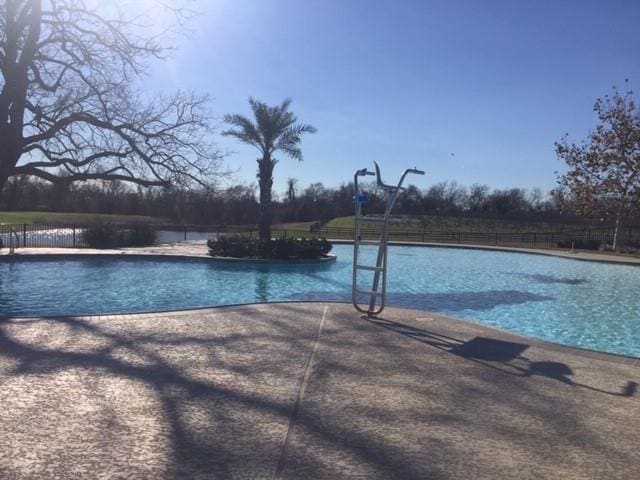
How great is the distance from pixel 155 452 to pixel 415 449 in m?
1.62

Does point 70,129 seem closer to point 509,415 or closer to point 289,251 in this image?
point 289,251

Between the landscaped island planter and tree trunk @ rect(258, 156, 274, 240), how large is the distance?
1.87 meters

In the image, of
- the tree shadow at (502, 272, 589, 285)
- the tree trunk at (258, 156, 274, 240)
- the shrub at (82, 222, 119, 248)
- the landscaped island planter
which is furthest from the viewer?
the shrub at (82, 222, 119, 248)

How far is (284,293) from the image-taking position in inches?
516

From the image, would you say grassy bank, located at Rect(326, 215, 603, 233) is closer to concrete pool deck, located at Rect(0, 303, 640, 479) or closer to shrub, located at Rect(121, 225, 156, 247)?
shrub, located at Rect(121, 225, 156, 247)

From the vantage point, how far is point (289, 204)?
65688 mm

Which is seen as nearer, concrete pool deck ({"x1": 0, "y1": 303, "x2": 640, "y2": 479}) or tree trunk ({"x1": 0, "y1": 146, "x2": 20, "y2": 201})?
concrete pool deck ({"x1": 0, "y1": 303, "x2": 640, "y2": 479})

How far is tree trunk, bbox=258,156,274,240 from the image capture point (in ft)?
71.1

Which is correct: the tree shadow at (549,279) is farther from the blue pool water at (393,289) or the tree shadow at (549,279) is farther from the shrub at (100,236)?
the shrub at (100,236)

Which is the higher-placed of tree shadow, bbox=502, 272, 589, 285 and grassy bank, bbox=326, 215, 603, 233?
grassy bank, bbox=326, 215, 603, 233

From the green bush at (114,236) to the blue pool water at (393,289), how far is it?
4.74 meters

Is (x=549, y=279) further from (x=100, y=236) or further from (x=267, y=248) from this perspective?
(x=100, y=236)

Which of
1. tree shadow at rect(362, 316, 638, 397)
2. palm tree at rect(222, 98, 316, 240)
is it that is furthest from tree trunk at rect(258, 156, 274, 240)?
tree shadow at rect(362, 316, 638, 397)

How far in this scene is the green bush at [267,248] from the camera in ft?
62.5
